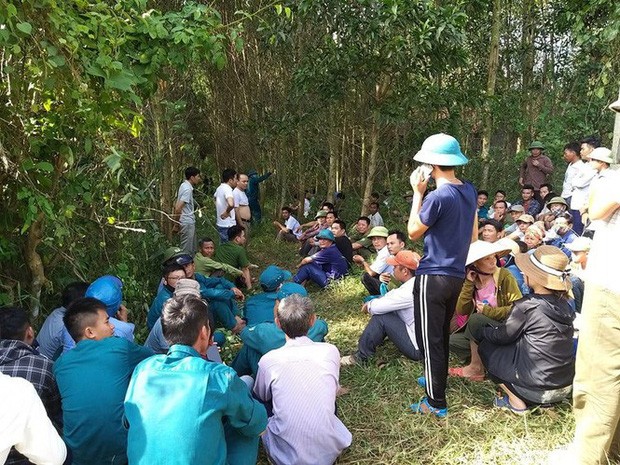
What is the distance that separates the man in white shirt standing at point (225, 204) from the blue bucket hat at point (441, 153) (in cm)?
446

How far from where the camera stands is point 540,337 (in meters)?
3.00

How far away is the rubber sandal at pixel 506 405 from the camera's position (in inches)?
122

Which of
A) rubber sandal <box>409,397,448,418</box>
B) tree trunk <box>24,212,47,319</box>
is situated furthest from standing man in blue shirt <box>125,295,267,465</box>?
tree trunk <box>24,212,47,319</box>

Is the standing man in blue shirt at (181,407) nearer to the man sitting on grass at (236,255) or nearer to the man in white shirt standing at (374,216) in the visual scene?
the man sitting on grass at (236,255)

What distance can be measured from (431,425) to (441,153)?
1630 mm

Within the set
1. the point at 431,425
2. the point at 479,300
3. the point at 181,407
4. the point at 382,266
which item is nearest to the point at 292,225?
the point at 382,266

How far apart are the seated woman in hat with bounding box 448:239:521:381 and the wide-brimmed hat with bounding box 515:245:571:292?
479mm

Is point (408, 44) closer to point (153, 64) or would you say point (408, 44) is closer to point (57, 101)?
point (153, 64)

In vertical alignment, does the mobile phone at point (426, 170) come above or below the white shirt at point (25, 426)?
above

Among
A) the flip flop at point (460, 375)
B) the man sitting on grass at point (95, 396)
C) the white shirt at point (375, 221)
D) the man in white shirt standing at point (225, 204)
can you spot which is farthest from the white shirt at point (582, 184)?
the man sitting on grass at point (95, 396)

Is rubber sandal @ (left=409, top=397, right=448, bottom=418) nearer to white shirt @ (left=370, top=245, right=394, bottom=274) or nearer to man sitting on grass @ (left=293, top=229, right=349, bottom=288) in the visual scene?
white shirt @ (left=370, top=245, right=394, bottom=274)

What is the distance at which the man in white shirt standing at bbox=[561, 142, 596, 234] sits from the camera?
6032mm

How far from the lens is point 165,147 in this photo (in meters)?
6.88

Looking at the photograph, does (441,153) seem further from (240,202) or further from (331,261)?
(240,202)
